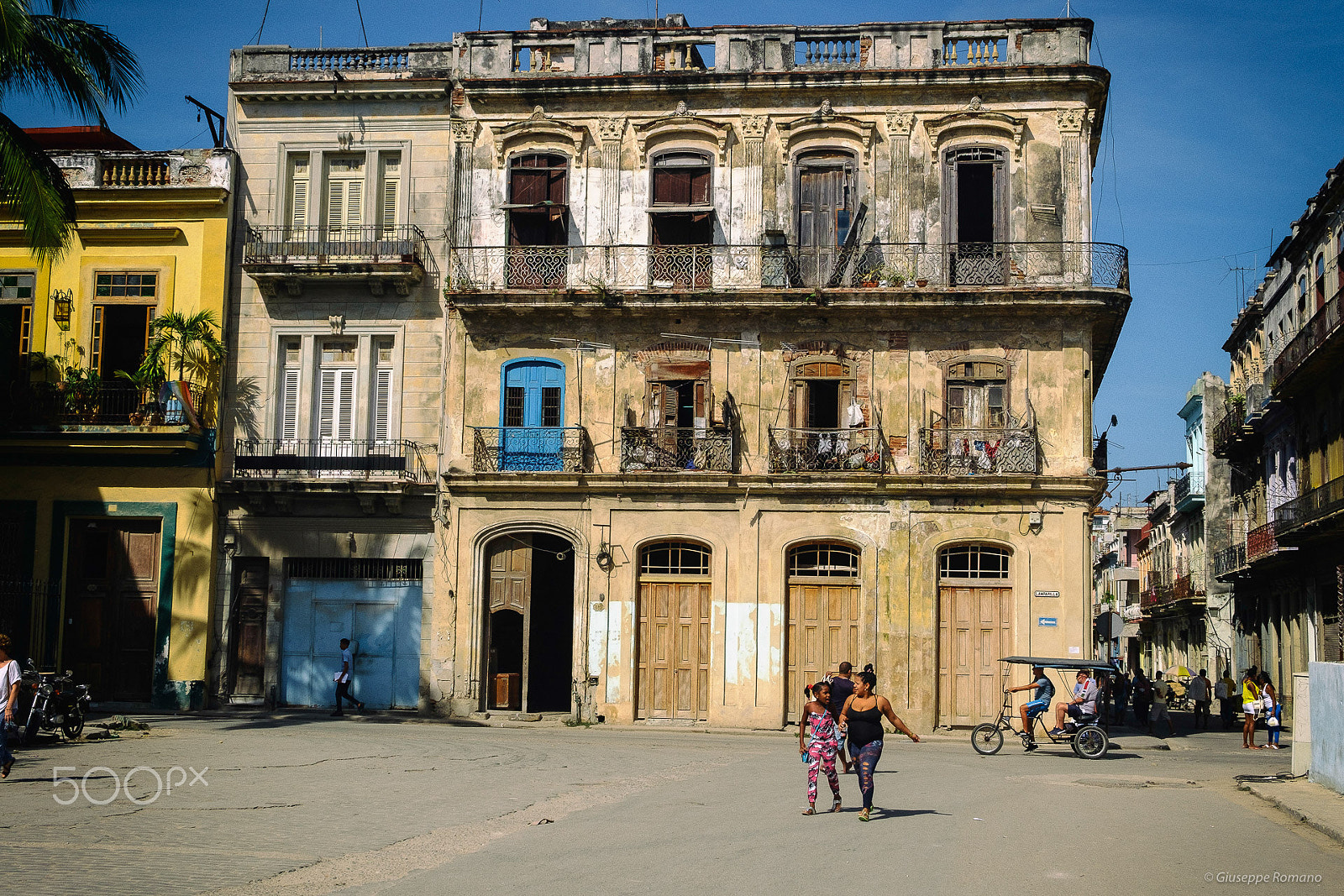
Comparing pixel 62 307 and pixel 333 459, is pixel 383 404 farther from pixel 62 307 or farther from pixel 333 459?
pixel 62 307

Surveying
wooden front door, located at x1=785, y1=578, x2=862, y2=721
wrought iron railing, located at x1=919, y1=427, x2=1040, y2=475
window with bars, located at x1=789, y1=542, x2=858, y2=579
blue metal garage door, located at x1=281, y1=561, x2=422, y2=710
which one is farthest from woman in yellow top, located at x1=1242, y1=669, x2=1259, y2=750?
blue metal garage door, located at x1=281, y1=561, x2=422, y2=710

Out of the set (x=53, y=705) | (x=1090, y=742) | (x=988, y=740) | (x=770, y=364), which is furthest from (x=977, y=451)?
(x=53, y=705)

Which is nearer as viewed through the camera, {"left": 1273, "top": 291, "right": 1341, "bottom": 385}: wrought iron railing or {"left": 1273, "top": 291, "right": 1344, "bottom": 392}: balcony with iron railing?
{"left": 1273, "top": 291, "right": 1344, "bottom": 392}: balcony with iron railing

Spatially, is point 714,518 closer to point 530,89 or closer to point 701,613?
point 701,613

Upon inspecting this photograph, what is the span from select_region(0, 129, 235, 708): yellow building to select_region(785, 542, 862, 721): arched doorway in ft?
40.7

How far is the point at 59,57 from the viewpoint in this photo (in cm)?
2206

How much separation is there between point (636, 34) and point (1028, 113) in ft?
27.9

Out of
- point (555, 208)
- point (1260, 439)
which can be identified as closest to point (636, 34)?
point (555, 208)

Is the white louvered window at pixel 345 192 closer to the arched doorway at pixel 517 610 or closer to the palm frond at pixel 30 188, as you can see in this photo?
the palm frond at pixel 30 188

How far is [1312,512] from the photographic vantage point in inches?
1296

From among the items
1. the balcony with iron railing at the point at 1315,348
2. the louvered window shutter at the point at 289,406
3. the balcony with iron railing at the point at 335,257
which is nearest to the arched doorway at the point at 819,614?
the balcony with iron railing at the point at 335,257

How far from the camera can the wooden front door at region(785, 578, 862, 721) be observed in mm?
25719

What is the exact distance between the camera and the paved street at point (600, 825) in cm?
978

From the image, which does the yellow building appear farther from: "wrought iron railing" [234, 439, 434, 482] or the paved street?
the paved street
